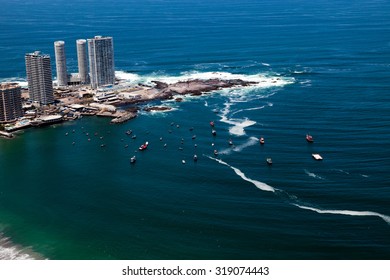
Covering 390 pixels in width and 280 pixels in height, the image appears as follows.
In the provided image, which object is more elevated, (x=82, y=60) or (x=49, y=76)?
(x=82, y=60)

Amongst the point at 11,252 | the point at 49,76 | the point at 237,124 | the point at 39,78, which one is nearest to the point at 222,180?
the point at 237,124

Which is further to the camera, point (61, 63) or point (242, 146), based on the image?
point (61, 63)

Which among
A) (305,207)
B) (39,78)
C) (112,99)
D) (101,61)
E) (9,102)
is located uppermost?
(101,61)

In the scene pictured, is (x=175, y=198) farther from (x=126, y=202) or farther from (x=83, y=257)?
(x=83, y=257)

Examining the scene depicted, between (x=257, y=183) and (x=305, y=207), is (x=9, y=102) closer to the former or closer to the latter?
(x=257, y=183)

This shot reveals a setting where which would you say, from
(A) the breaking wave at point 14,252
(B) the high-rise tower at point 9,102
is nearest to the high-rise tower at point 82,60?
(B) the high-rise tower at point 9,102

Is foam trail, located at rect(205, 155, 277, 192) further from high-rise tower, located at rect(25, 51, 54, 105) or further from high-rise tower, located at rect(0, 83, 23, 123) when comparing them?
high-rise tower, located at rect(25, 51, 54, 105)

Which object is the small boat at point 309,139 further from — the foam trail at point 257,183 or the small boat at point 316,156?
the foam trail at point 257,183
